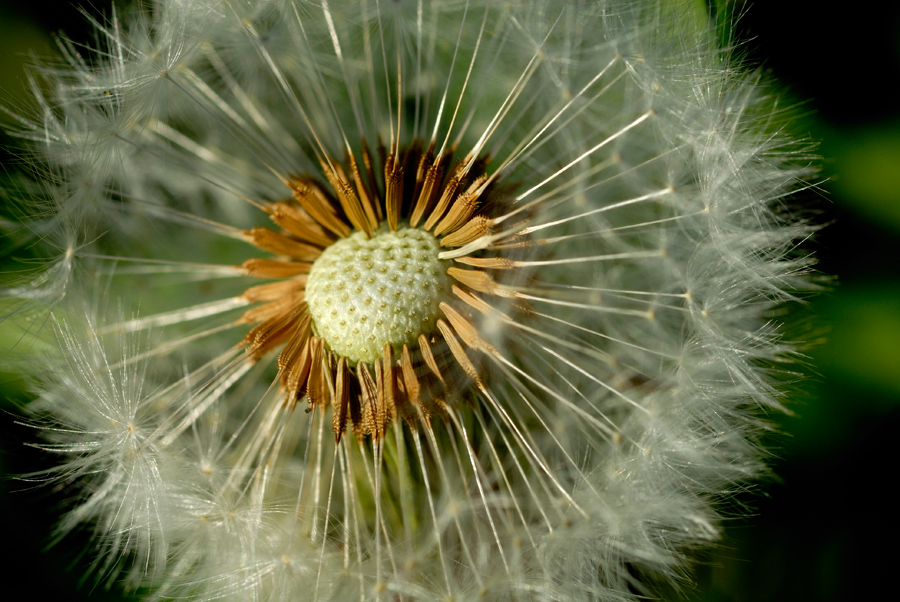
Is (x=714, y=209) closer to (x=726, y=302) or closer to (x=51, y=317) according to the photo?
(x=726, y=302)

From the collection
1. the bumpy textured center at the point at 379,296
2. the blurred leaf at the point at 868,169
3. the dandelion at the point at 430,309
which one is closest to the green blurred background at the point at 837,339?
the blurred leaf at the point at 868,169

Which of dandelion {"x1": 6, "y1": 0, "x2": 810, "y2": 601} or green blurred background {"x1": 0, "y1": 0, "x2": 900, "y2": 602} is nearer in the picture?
dandelion {"x1": 6, "y1": 0, "x2": 810, "y2": 601}

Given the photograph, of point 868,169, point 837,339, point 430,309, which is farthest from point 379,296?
point 868,169

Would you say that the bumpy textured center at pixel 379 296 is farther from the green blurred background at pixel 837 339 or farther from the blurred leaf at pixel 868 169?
the blurred leaf at pixel 868 169

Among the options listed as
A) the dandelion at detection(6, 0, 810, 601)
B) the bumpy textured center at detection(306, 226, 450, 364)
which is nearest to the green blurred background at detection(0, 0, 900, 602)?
the dandelion at detection(6, 0, 810, 601)

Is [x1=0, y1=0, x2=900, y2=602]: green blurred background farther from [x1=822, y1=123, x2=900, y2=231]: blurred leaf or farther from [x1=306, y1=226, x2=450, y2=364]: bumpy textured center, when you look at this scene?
[x1=306, y1=226, x2=450, y2=364]: bumpy textured center

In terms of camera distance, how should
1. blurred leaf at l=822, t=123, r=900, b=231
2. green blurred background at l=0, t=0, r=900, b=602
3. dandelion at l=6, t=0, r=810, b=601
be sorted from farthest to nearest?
1. blurred leaf at l=822, t=123, r=900, b=231
2. green blurred background at l=0, t=0, r=900, b=602
3. dandelion at l=6, t=0, r=810, b=601

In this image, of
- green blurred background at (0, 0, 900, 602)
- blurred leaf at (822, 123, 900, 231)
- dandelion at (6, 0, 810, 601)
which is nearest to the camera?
dandelion at (6, 0, 810, 601)
